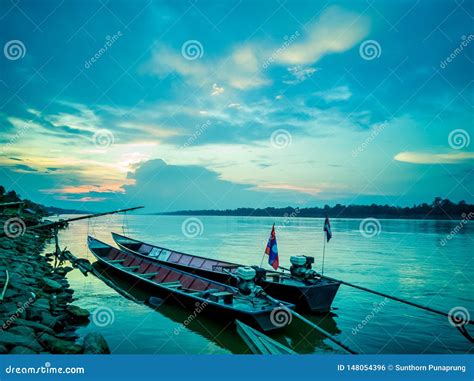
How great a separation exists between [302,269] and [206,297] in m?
3.10

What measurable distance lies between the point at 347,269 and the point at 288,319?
1144cm

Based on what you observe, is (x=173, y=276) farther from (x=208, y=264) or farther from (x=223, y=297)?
(x=223, y=297)

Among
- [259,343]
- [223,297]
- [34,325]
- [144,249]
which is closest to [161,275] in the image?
[223,297]

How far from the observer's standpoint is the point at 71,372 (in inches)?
191

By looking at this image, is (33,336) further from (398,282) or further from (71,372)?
(398,282)

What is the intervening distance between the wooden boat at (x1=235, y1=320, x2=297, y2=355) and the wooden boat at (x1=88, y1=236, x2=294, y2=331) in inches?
11.3

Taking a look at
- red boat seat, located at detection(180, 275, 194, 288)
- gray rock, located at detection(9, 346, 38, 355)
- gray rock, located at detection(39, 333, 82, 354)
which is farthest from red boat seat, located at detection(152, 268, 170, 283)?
gray rock, located at detection(9, 346, 38, 355)

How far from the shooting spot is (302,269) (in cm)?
960

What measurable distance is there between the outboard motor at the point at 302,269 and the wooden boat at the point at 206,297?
199 centimetres

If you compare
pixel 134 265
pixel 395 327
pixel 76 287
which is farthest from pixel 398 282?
pixel 76 287

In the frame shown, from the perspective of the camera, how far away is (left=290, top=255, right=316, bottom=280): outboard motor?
9.53 metres

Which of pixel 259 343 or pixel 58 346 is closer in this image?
pixel 58 346

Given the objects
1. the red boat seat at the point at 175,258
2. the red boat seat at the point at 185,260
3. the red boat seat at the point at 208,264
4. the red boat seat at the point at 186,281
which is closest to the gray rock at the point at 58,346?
the red boat seat at the point at 186,281

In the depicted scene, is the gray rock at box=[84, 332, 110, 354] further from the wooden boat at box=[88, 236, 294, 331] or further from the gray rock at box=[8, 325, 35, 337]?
the wooden boat at box=[88, 236, 294, 331]
